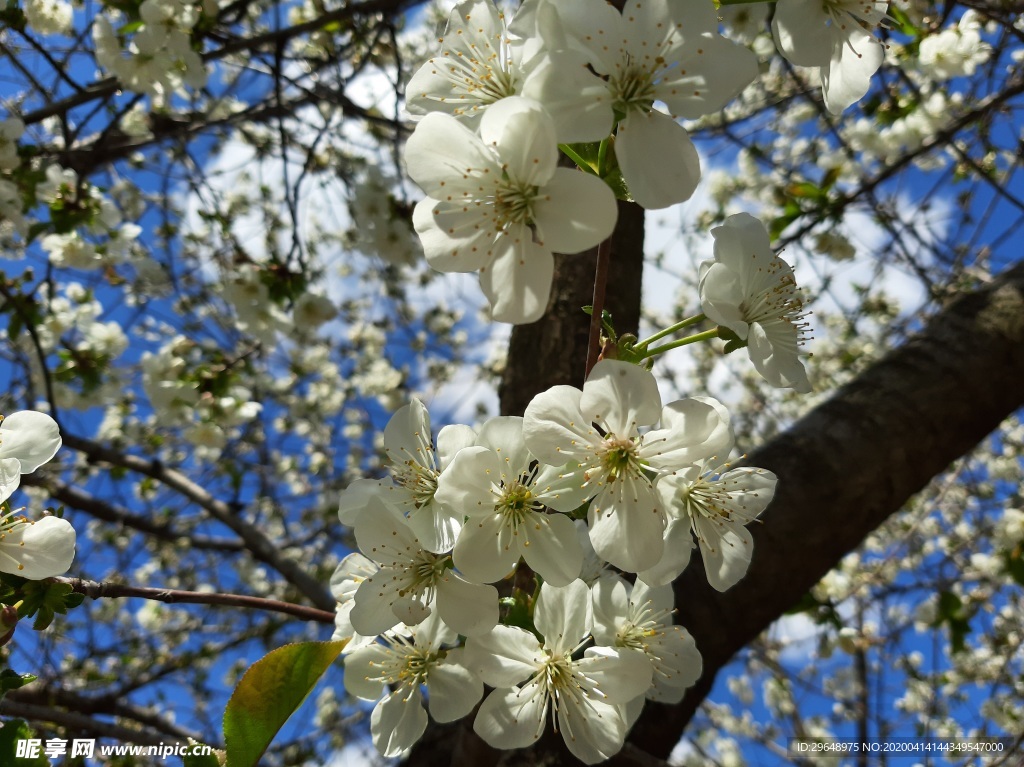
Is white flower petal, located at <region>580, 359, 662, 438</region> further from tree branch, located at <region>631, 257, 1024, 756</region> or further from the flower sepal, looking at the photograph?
tree branch, located at <region>631, 257, 1024, 756</region>

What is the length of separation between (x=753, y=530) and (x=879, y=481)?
37 centimetres

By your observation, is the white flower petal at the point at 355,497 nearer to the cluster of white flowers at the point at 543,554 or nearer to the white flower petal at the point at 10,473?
the cluster of white flowers at the point at 543,554

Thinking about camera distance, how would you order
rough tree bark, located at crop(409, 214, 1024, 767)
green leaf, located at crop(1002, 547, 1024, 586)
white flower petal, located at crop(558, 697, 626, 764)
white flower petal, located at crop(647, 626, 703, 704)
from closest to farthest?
white flower petal, located at crop(558, 697, 626, 764) → white flower petal, located at crop(647, 626, 703, 704) → rough tree bark, located at crop(409, 214, 1024, 767) → green leaf, located at crop(1002, 547, 1024, 586)

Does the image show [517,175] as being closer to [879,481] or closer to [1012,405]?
[879,481]

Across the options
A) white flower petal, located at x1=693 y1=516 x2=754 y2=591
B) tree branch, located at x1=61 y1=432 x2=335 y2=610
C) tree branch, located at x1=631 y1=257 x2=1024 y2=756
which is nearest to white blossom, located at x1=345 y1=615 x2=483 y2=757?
white flower petal, located at x1=693 y1=516 x2=754 y2=591

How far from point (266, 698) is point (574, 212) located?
0.63m

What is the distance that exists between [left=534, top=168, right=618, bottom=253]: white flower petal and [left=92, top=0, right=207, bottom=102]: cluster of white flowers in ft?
6.43

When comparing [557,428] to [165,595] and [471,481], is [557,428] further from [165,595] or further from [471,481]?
[165,595]

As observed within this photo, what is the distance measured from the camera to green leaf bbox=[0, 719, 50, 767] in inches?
27.5

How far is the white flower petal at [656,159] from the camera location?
70 cm

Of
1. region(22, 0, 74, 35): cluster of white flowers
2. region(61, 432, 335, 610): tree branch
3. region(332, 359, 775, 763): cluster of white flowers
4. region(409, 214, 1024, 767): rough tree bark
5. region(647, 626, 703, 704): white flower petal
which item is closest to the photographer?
region(332, 359, 775, 763): cluster of white flowers

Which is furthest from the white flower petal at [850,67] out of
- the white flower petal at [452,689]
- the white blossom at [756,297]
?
the white flower petal at [452,689]

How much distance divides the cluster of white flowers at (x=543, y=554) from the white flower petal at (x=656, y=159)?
0.57 ft

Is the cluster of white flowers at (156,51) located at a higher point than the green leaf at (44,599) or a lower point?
higher
